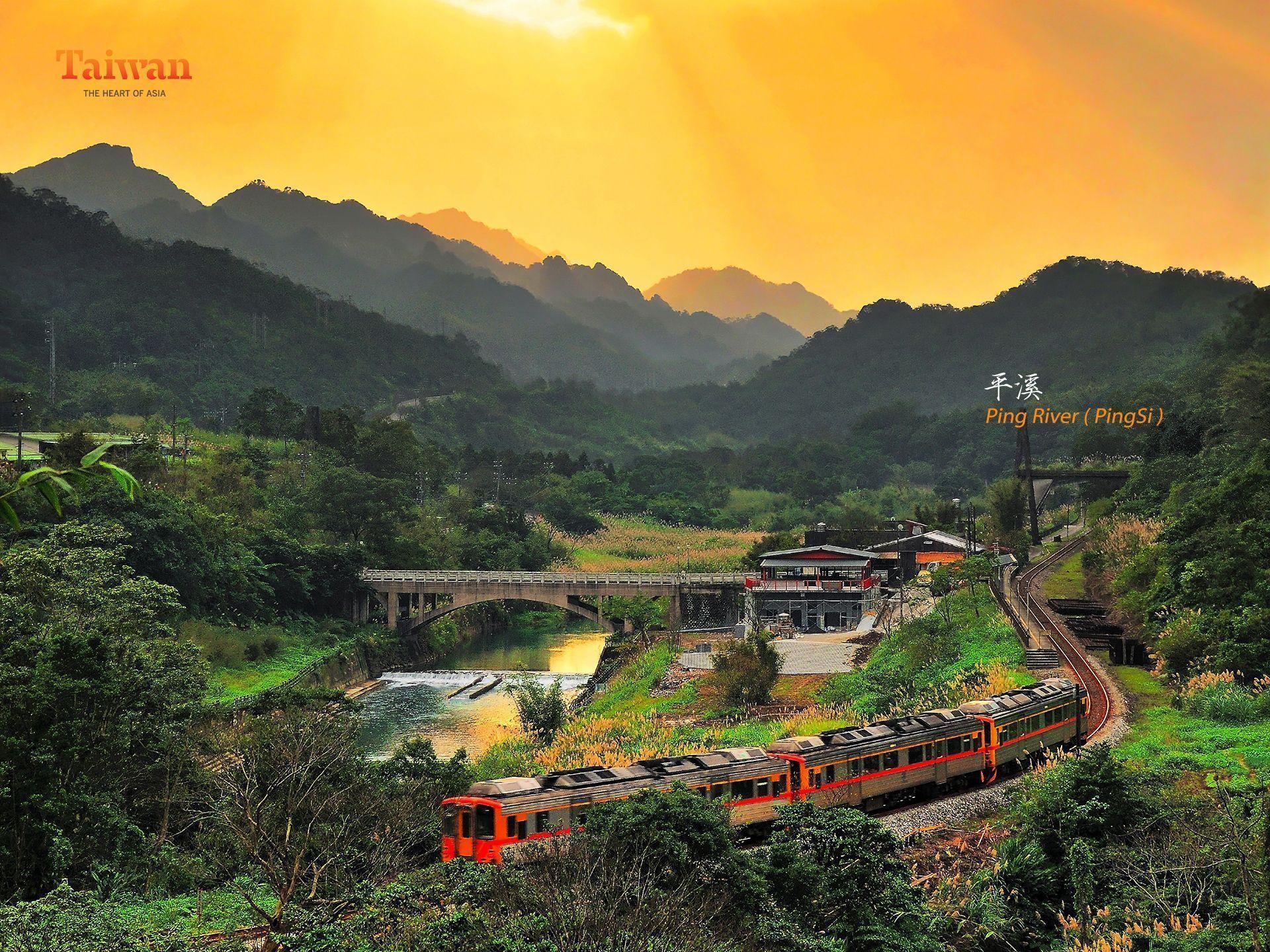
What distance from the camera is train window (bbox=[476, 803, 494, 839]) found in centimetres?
2052

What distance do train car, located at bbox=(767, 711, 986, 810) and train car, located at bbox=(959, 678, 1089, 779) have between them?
1.76 ft

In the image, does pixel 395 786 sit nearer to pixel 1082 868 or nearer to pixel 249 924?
pixel 249 924

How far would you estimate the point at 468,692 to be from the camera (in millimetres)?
58469

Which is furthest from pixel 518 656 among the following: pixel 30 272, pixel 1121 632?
pixel 30 272

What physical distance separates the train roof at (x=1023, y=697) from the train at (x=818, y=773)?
1.3 inches

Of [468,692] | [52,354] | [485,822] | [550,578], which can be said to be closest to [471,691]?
[468,692]

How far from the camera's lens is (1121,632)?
146ft

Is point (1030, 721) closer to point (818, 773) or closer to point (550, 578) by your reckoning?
point (818, 773)

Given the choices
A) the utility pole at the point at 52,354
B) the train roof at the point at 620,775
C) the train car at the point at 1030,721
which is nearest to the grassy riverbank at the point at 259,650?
the train roof at the point at 620,775

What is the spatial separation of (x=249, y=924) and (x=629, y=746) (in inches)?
644

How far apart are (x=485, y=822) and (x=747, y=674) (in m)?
23.5

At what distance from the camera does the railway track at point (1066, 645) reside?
31.9 meters

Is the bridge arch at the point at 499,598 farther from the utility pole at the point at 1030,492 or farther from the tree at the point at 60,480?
the tree at the point at 60,480

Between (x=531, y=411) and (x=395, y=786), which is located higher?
(x=531, y=411)
